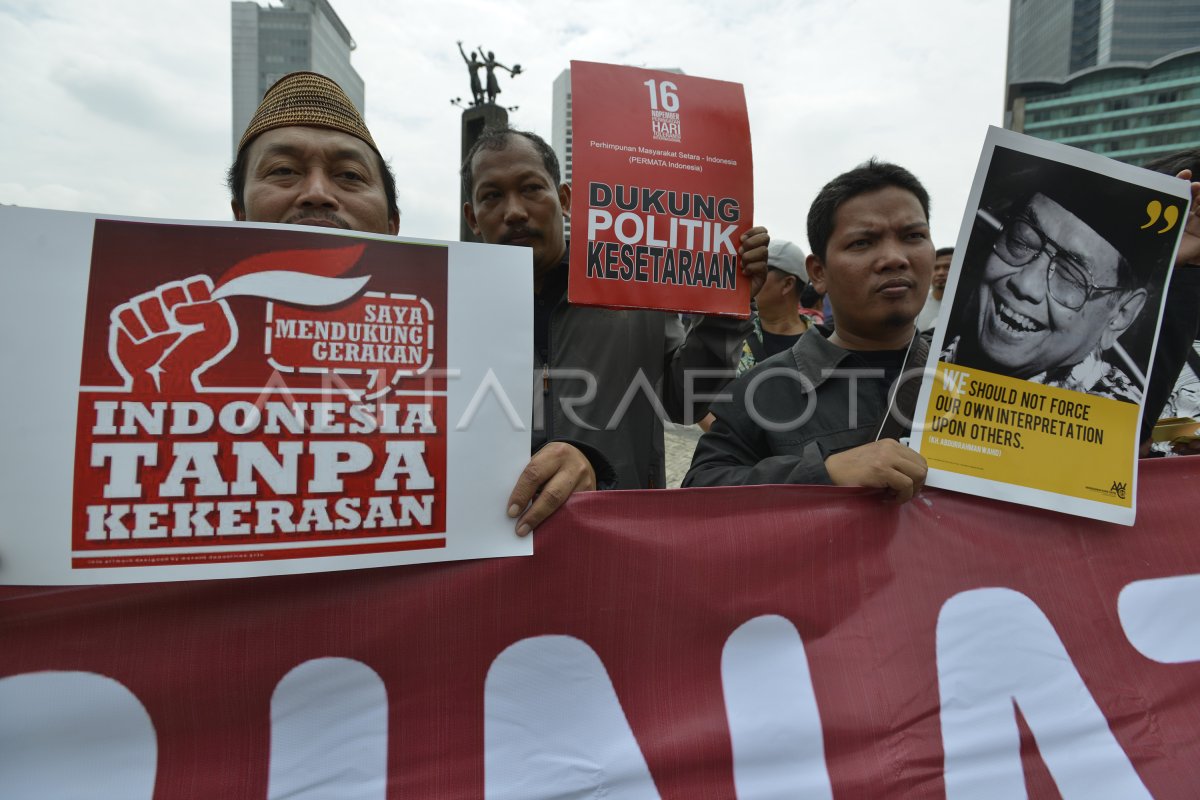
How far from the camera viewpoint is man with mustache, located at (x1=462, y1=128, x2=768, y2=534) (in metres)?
1.83

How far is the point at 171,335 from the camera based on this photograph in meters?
1.01

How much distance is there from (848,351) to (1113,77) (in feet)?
269

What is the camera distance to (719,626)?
4.23 feet

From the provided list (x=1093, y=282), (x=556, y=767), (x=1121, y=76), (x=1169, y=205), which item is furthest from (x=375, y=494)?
(x=1121, y=76)

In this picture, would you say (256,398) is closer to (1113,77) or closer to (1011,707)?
(1011,707)

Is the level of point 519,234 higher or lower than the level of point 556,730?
higher

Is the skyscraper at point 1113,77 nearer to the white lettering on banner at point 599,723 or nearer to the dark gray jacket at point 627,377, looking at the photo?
the dark gray jacket at point 627,377

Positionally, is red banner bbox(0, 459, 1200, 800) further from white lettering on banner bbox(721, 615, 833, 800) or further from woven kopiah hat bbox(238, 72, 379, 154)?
woven kopiah hat bbox(238, 72, 379, 154)

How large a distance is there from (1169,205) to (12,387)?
2.22m

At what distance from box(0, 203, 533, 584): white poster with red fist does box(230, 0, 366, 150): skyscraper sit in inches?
3050

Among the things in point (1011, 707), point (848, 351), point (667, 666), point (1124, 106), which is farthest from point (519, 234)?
point (1124, 106)

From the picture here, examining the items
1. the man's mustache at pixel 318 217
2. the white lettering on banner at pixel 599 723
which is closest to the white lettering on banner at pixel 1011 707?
the white lettering on banner at pixel 599 723

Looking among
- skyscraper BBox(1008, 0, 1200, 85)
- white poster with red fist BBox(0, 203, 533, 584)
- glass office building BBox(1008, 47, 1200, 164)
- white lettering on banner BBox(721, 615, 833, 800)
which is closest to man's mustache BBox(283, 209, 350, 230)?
white poster with red fist BBox(0, 203, 533, 584)

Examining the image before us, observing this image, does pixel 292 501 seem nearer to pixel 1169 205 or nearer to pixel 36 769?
pixel 36 769
